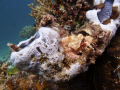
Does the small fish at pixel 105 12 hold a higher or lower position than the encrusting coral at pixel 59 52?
higher

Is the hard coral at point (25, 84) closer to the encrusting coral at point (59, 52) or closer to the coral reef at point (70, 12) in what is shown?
the encrusting coral at point (59, 52)

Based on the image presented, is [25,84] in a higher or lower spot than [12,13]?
lower

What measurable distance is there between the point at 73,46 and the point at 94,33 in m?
0.62

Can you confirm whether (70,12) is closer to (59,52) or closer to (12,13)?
(59,52)

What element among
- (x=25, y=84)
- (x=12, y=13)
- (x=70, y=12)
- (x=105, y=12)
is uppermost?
(x=12, y=13)

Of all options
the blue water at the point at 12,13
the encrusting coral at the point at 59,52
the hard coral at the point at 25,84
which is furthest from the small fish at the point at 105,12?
the blue water at the point at 12,13

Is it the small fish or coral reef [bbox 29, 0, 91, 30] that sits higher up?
coral reef [bbox 29, 0, 91, 30]

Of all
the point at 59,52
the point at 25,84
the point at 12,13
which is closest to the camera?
the point at 59,52

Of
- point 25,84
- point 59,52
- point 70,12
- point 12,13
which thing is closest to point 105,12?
point 70,12

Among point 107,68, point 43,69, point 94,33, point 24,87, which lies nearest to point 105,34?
point 94,33

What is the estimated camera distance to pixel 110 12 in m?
2.90

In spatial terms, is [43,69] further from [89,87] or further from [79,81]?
[89,87]

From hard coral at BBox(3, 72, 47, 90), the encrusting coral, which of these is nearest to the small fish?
the encrusting coral

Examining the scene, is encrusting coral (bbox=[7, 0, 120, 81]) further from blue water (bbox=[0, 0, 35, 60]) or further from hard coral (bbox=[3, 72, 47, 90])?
blue water (bbox=[0, 0, 35, 60])
